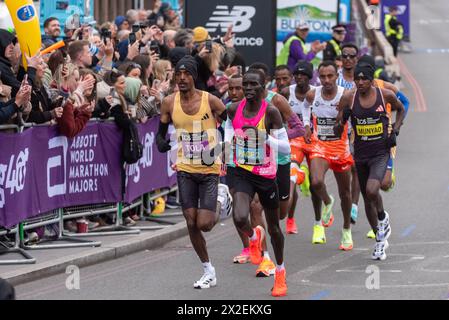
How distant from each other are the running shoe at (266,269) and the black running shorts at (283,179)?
758 mm

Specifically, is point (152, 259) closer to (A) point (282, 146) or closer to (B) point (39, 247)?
(B) point (39, 247)

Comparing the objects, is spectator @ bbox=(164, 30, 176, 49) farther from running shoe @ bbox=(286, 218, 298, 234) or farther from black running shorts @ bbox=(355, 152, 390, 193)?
black running shorts @ bbox=(355, 152, 390, 193)

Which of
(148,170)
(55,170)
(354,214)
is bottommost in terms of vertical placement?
(354,214)

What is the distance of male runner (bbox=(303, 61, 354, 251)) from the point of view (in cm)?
1479

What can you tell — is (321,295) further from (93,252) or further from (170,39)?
(170,39)

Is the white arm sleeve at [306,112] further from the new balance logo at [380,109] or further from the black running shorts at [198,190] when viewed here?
the black running shorts at [198,190]

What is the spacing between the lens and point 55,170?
45.5 feet

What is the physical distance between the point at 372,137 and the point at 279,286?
9.73ft

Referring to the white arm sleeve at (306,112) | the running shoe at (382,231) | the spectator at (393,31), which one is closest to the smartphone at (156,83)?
the white arm sleeve at (306,112)

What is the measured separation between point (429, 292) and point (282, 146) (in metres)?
1.89

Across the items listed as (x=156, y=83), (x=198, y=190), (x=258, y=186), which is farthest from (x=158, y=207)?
(x=258, y=186)

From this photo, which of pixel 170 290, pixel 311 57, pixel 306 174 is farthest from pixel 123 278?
pixel 311 57

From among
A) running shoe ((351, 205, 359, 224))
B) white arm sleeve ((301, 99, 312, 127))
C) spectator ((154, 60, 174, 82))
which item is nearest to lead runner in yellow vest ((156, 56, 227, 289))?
white arm sleeve ((301, 99, 312, 127))
